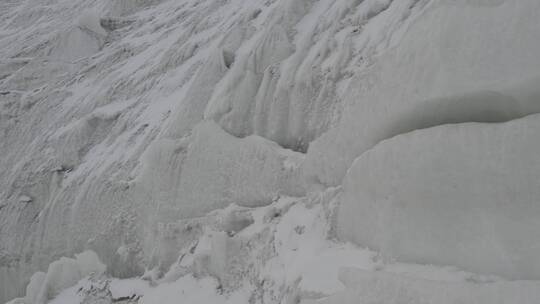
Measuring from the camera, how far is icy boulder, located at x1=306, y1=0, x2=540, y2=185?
608cm

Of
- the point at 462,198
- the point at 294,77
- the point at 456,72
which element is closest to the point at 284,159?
the point at 294,77

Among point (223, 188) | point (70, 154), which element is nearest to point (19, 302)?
point (70, 154)

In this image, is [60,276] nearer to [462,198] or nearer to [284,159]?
[284,159]

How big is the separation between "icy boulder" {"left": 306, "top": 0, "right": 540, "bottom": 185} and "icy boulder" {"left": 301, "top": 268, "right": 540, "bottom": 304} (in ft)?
7.15

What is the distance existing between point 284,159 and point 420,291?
5294 mm

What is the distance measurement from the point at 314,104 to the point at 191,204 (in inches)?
153

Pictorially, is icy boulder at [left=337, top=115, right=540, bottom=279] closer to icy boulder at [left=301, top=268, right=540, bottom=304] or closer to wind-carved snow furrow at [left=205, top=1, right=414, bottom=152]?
icy boulder at [left=301, top=268, right=540, bottom=304]

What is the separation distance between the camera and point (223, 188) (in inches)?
454

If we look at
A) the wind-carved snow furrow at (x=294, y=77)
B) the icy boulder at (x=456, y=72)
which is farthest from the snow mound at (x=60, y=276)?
the icy boulder at (x=456, y=72)

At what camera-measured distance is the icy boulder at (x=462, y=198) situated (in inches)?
221

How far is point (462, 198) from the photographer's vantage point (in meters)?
6.04

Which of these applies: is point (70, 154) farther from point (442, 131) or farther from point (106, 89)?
point (442, 131)

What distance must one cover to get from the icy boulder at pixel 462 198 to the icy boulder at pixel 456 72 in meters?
0.34

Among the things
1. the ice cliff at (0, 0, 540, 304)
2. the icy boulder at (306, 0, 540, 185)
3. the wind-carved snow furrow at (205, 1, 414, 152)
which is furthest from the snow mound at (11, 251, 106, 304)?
the icy boulder at (306, 0, 540, 185)
